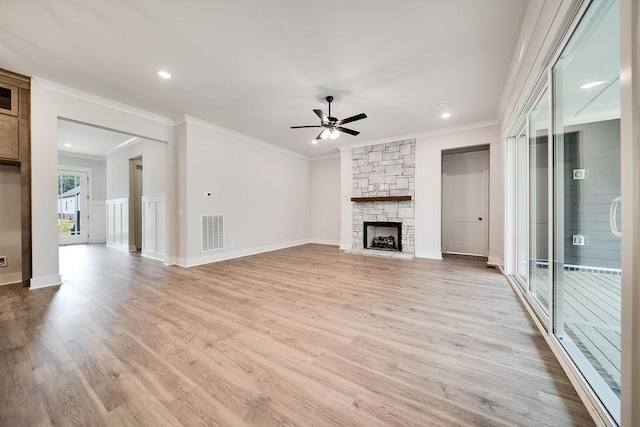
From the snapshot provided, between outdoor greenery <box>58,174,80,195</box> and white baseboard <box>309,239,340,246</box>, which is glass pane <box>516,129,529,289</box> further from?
outdoor greenery <box>58,174,80,195</box>

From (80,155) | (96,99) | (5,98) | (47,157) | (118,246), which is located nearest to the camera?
(5,98)

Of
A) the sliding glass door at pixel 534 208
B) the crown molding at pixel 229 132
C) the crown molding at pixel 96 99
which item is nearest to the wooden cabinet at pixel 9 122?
the crown molding at pixel 96 99

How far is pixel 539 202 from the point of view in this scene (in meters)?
2.77

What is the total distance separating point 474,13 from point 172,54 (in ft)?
10.5

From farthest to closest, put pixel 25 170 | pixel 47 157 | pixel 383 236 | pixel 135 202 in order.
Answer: pixel 135 202 < pixel 383 236 < pixel 47 157 < pixel 25 170

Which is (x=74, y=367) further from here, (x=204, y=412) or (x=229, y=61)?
(x=229, y=61)

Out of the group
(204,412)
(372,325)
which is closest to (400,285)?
(372,325)

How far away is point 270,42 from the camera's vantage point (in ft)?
8.46

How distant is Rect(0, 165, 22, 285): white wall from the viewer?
3.56m

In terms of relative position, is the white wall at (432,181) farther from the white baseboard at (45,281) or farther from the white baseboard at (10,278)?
the white baseboard at (10,278)

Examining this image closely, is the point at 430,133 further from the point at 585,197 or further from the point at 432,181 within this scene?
the point at 585,197

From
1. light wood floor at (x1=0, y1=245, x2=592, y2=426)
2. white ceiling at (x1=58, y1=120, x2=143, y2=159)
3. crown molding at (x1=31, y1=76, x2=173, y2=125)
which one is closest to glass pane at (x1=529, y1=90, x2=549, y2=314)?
light wood floor at (x1=0, y1=245, x2=592, y2=426)

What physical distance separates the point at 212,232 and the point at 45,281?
2438 mm

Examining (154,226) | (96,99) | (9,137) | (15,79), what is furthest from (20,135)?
(154,226)
